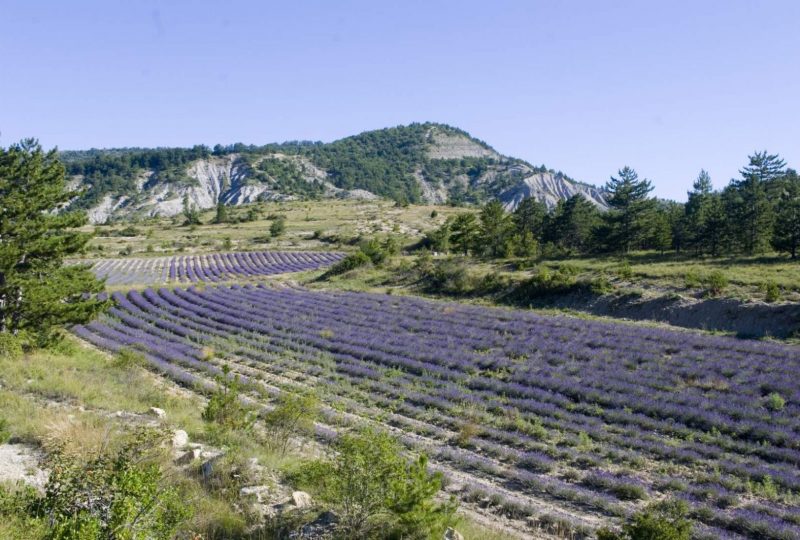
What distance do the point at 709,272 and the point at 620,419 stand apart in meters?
24.3

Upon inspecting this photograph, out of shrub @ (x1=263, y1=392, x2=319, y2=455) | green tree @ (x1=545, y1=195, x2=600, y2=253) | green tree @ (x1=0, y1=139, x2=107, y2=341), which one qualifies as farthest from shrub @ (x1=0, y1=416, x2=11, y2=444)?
green tree @ (x1=545, y1=195, x2=600, y2=253)

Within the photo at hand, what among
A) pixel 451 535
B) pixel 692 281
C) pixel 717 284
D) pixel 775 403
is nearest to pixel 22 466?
pixel 451 535

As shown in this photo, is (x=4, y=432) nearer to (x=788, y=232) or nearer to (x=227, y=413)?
(x=227, y=413)

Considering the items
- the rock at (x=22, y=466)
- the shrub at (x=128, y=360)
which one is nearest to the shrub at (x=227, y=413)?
the rock at (x=22, y=466)

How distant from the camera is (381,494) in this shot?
19.7 feet

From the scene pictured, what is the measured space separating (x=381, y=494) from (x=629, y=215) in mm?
46241

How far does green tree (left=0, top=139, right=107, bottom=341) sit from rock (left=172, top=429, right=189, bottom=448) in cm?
1101

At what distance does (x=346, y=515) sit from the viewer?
611 centimetres

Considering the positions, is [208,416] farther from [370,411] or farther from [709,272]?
[709,272]

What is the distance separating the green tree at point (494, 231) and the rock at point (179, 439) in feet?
143

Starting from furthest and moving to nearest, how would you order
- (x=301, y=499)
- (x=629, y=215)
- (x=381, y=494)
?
(x=629, y=215), (x=301, y=499), (x=381, y=494)

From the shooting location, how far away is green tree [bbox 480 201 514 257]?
5124 cm

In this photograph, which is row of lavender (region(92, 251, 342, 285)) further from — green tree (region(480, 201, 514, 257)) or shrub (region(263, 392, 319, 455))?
shrub (region(263, 392, 319, 455))

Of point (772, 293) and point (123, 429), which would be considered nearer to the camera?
point (123, 429)
